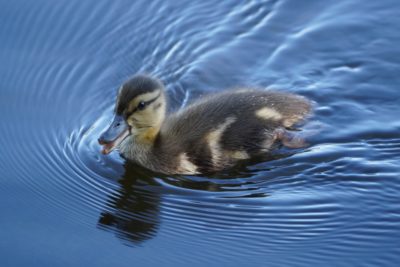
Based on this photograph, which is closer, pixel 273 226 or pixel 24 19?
pixel 273 226

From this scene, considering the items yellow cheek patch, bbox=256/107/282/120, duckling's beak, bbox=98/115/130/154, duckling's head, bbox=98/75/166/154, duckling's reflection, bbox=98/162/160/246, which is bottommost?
duckling's reflection, bbox=98/162/160/246

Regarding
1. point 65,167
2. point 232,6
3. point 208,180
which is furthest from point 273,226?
point 232,6

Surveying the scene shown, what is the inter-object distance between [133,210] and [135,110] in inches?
24.0

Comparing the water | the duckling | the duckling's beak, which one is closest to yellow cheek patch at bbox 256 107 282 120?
the duckling

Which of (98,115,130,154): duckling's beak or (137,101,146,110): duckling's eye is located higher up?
(137,101,146,110): duckling's eye

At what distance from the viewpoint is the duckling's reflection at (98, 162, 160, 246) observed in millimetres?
4176

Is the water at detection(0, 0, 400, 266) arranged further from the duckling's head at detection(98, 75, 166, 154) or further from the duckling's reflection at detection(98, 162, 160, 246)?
the duckling's head at detection(98, 75, 166, 154)

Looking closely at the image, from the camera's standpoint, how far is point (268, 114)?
5000 millimetres

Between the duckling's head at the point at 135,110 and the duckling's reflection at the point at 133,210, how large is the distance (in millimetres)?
226

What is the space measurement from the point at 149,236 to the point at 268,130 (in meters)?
1.15

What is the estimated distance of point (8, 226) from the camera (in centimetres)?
414

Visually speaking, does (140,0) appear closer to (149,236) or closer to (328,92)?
(328,92)

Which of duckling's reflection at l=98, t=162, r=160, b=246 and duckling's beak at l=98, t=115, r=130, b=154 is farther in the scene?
duckling's beak at l=98, t=115, r=130, b=154

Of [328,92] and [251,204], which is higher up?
[328,92]
